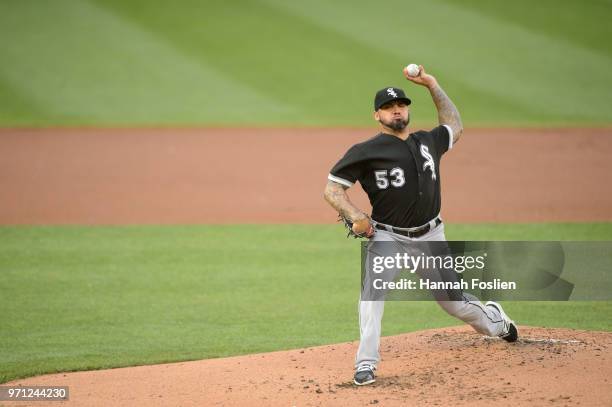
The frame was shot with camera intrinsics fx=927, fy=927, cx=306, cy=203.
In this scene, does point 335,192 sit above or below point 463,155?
below

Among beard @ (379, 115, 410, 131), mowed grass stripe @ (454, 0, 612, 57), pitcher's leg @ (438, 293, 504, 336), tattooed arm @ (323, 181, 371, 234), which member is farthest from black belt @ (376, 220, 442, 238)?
mowed grass stripe @ (454, 0, 612, 57)

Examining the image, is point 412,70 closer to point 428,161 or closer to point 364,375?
point 428,161

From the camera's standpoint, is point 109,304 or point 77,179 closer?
point 109,304

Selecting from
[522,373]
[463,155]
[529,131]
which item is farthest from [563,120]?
[522,373]

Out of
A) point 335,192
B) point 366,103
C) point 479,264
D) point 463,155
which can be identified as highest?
point 366,103

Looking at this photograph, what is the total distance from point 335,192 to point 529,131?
1061cm

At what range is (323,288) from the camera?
9180 millimetres

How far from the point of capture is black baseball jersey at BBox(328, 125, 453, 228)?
596 cm

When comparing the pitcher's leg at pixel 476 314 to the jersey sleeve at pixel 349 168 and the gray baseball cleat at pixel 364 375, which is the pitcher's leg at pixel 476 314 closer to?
the gray baseball cleat at pixel 364 375

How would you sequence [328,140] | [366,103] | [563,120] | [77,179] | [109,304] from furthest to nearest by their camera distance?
[366,103] < [563,120] < [328,140] < [77,179] < [109,304]

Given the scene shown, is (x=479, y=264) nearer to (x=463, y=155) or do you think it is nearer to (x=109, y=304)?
(x=109, y=304)

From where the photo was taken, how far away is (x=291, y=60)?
64.7 feet

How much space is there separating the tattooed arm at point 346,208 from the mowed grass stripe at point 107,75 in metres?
11.4

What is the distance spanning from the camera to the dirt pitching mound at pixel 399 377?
554cm
